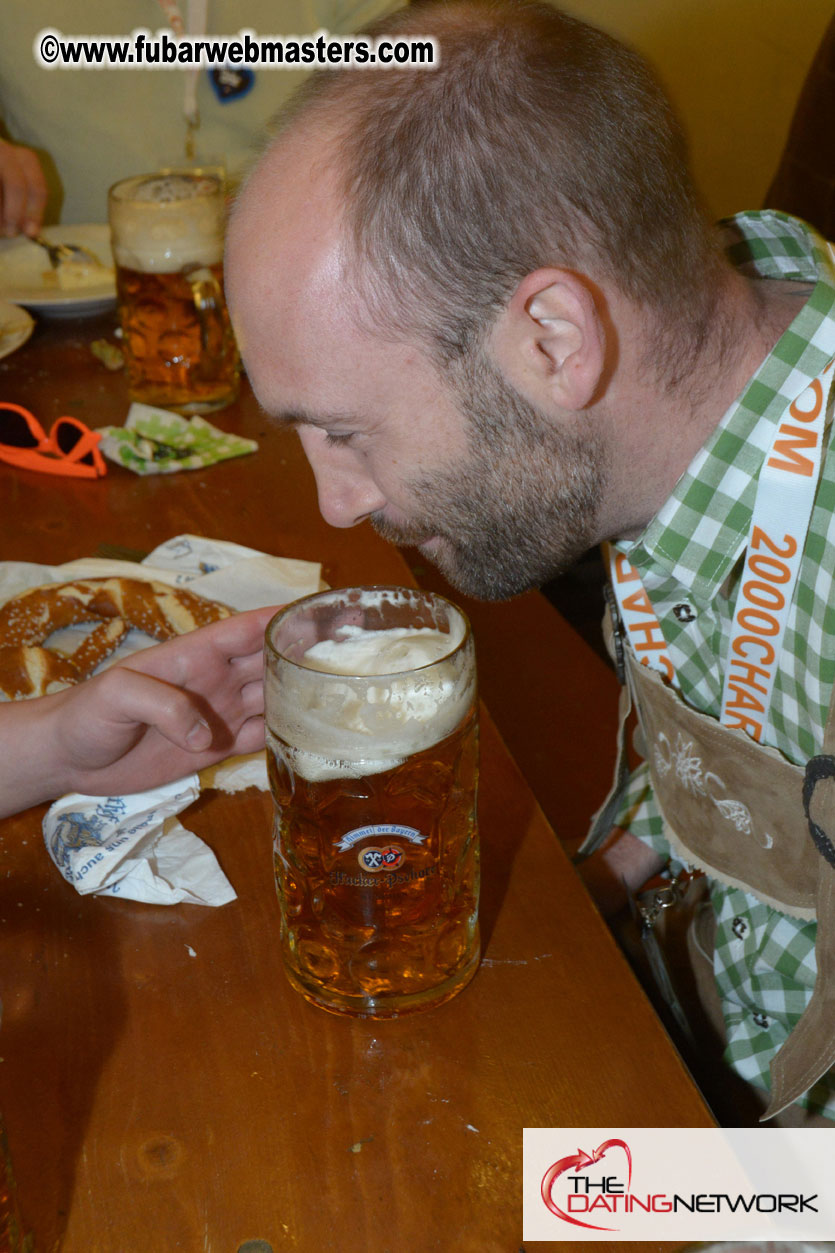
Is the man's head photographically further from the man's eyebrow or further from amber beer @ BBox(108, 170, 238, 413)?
amber beer @ BBox(108, 170, 238, 413)

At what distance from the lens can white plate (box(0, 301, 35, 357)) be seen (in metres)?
1.73

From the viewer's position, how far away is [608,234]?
839mm

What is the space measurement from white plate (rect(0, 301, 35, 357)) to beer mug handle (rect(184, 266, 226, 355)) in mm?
349

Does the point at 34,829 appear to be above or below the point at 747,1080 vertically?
above

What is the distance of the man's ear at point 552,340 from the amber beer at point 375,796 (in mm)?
220

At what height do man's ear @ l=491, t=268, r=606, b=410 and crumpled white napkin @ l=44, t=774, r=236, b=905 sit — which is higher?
man's ear @ l=491, t=268, r=606, b=410

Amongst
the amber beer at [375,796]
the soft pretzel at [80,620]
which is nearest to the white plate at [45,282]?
the soft pretzel at [80,620]

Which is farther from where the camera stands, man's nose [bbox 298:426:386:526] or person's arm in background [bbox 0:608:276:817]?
man's nose [bbox 298:426:386:526]

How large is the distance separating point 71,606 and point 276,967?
467 mm

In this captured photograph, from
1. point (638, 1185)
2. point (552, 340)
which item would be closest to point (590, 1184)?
point (638, 1185)

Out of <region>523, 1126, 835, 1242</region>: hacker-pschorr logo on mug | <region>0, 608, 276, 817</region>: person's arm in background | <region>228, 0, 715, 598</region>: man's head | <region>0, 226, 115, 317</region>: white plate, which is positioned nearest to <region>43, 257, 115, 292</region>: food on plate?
Answer: <region>0, 226, 115, 317</region>: white plate

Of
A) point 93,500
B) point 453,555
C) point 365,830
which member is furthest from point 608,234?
point 93,500

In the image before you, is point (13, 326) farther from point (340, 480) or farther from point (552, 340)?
point (552, 340)

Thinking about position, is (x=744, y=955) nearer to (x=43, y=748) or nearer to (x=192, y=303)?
(x=43, y=748)
